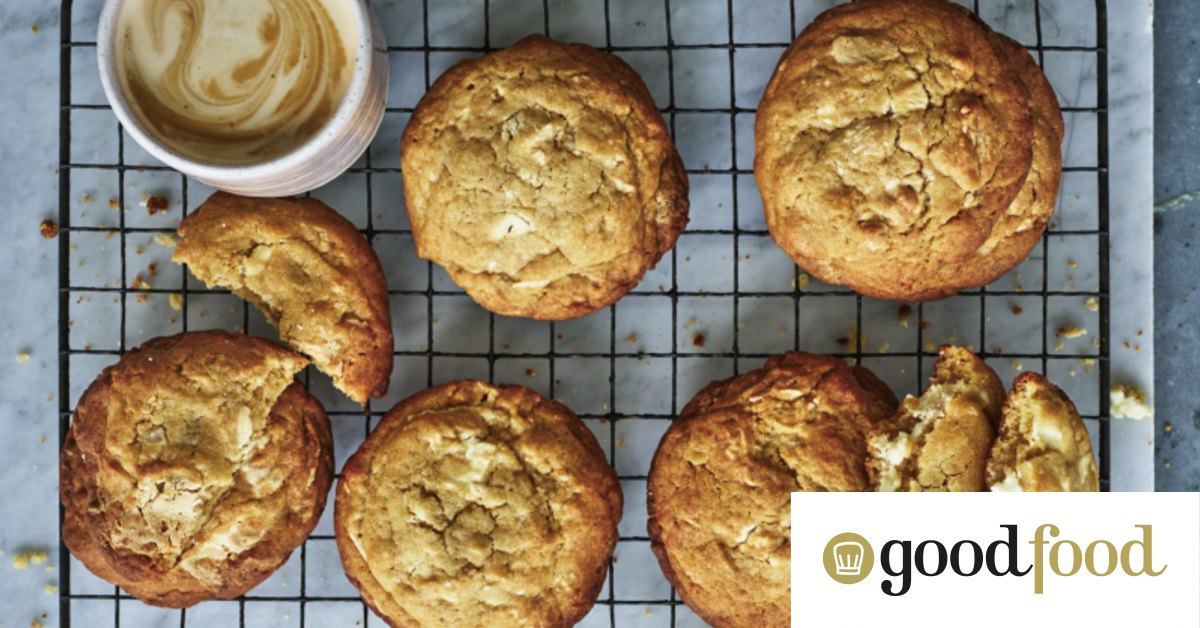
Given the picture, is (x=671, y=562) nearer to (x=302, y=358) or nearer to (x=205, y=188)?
(x=302, y=358)

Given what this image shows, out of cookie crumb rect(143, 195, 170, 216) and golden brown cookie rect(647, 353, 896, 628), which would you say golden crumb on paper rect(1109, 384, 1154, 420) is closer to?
golden brown cookie rect(647, 353, 896, 628)

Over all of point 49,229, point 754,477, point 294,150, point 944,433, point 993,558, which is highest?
point 294,150

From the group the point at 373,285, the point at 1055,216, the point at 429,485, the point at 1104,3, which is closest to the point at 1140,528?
the point at 1055,216

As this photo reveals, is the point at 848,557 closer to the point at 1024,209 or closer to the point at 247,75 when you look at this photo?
the point at 1024,209

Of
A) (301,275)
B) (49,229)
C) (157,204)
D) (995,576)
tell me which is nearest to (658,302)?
(301,275)

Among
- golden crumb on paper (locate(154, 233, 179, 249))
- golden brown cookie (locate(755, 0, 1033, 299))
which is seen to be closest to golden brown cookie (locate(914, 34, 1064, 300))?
golden brown cookie (locate(755, 0, 1033, 299))

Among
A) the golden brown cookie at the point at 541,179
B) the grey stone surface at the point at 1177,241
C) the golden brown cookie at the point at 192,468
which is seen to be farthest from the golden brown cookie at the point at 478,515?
the grey stone surface at the point at 1177,241
